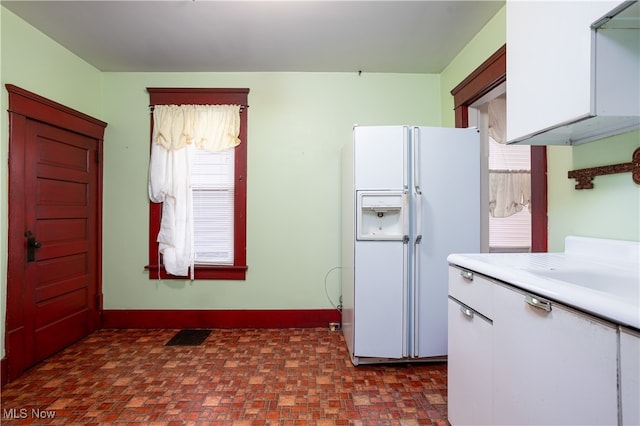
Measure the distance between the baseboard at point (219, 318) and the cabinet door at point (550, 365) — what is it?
6.64ft

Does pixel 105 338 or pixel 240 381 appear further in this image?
pixel 105 338

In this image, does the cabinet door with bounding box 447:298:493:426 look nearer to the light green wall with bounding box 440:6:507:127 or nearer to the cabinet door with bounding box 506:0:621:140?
the cabinet door with bounding box 506:0:621:140

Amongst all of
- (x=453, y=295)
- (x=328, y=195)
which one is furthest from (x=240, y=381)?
(x=328, y=195)

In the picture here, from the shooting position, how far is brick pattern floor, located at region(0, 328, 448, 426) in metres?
1.72

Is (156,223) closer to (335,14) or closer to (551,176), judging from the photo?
(335,14)

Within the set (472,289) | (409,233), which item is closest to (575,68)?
(472,289)

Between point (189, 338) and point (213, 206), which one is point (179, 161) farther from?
point (189, 338)

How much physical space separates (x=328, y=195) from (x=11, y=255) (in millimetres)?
2537

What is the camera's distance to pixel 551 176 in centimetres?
177

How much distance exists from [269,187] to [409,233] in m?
1.51

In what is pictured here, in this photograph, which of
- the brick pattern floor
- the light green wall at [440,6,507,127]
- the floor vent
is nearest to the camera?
the brick pattern floor

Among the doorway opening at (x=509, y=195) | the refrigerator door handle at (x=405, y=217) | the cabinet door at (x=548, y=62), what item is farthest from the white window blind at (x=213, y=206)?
the doorway opening at (x=509, y=195)

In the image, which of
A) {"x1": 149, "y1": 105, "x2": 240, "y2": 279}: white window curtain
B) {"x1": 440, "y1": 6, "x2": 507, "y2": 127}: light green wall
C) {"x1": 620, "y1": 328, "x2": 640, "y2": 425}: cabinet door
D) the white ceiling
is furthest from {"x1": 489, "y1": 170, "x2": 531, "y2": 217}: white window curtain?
{"x1": 620, "y1": 328, "x2": 640, "y2": 425}: cabinet door

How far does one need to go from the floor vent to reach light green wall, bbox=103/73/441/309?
10.2 inches
